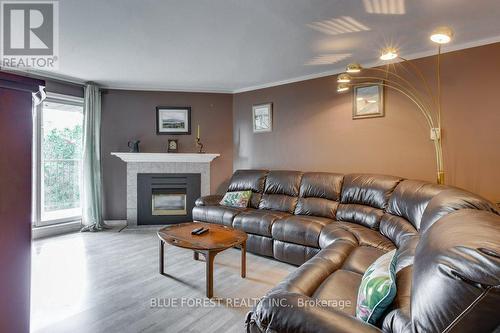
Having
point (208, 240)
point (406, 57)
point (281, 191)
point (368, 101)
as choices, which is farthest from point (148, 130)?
point (406, 57)

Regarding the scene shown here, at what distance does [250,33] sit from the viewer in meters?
2.69

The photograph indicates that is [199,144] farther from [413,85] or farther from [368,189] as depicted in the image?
[413,85]

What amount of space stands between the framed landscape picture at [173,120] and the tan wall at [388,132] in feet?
2.95

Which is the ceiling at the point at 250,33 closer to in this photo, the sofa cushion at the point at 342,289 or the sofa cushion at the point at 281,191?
the sofa cushion at the point at 281,191

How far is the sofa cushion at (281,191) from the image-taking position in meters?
3.76

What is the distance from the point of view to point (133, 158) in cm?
475

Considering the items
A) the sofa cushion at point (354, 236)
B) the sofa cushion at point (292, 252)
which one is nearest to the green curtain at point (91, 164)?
the sofa cushion at point (292, 252)

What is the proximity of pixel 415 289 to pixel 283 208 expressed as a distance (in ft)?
9.34

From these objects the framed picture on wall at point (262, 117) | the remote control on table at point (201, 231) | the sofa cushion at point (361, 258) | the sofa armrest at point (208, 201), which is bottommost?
the sofa cushion at point (361, 258)

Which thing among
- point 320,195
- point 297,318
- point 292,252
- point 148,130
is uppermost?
point 148,130

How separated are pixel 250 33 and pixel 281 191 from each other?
7.10ft

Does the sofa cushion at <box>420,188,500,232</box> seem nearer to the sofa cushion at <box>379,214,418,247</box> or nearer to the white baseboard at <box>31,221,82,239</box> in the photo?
the sofa cushion at <box>379,214,418,247</box>

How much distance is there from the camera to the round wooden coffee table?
93.4 inches

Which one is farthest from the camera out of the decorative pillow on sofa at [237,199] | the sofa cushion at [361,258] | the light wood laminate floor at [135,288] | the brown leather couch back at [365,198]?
the decorative pillow on sofa at [237,199]
